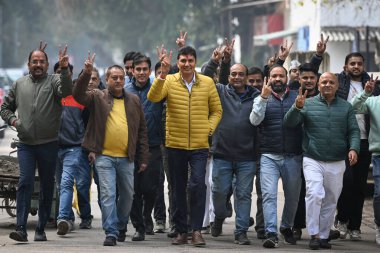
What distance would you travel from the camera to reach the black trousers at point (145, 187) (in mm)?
13070

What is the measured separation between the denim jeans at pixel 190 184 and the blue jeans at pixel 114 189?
1.54 ft

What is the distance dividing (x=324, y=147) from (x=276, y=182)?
646 millimetres

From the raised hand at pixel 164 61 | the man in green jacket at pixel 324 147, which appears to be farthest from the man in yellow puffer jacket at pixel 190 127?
the man in green jacket at pixel 324 147

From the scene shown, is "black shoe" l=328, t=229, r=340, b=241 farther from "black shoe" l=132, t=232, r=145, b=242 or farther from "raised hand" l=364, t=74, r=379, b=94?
"black shoe" l=132, t=232, r=145, b=242

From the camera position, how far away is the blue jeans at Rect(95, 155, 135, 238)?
40.7 ft

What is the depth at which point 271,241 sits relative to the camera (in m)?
12.4

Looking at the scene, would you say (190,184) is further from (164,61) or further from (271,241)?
(164,61)

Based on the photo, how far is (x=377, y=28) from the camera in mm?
35844

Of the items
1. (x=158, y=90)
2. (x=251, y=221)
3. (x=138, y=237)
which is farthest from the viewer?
(x=251, y=221)

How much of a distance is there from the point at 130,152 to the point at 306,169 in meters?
1.81

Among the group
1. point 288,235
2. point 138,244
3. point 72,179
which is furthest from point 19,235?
point 288,235

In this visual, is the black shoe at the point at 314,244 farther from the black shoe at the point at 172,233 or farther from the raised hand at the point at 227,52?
the raised hand at the point at 227,52

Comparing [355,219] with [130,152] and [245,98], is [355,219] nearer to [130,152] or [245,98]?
[245,98]

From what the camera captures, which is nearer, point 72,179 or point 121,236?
point 121,236
